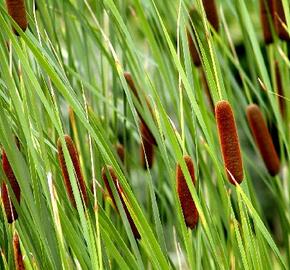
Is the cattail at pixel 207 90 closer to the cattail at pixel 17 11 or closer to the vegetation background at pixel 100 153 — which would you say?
the vegetation background at pixel 100 153

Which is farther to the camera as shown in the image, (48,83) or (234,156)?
(48,83)

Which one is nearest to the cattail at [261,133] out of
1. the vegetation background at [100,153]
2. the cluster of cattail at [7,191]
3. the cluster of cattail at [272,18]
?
the vegetation background at [100,153]

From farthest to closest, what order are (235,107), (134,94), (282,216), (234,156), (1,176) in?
(235,107), (282,216), (134,94), (1,176), (234,156)

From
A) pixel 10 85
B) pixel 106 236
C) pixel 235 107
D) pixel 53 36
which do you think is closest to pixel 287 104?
pixel 235 107

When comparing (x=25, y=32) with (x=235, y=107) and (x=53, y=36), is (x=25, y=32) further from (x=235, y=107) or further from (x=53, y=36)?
(x=235, y=107)

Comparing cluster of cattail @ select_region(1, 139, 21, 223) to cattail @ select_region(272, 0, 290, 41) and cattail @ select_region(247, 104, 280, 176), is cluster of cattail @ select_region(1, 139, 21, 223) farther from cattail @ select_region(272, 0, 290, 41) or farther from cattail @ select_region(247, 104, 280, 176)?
cattail @ select_region(272, 0, 290, 41)

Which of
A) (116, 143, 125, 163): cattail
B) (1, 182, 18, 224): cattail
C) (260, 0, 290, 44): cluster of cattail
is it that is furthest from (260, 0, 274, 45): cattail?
(1, 182, 18, 224): cattail
